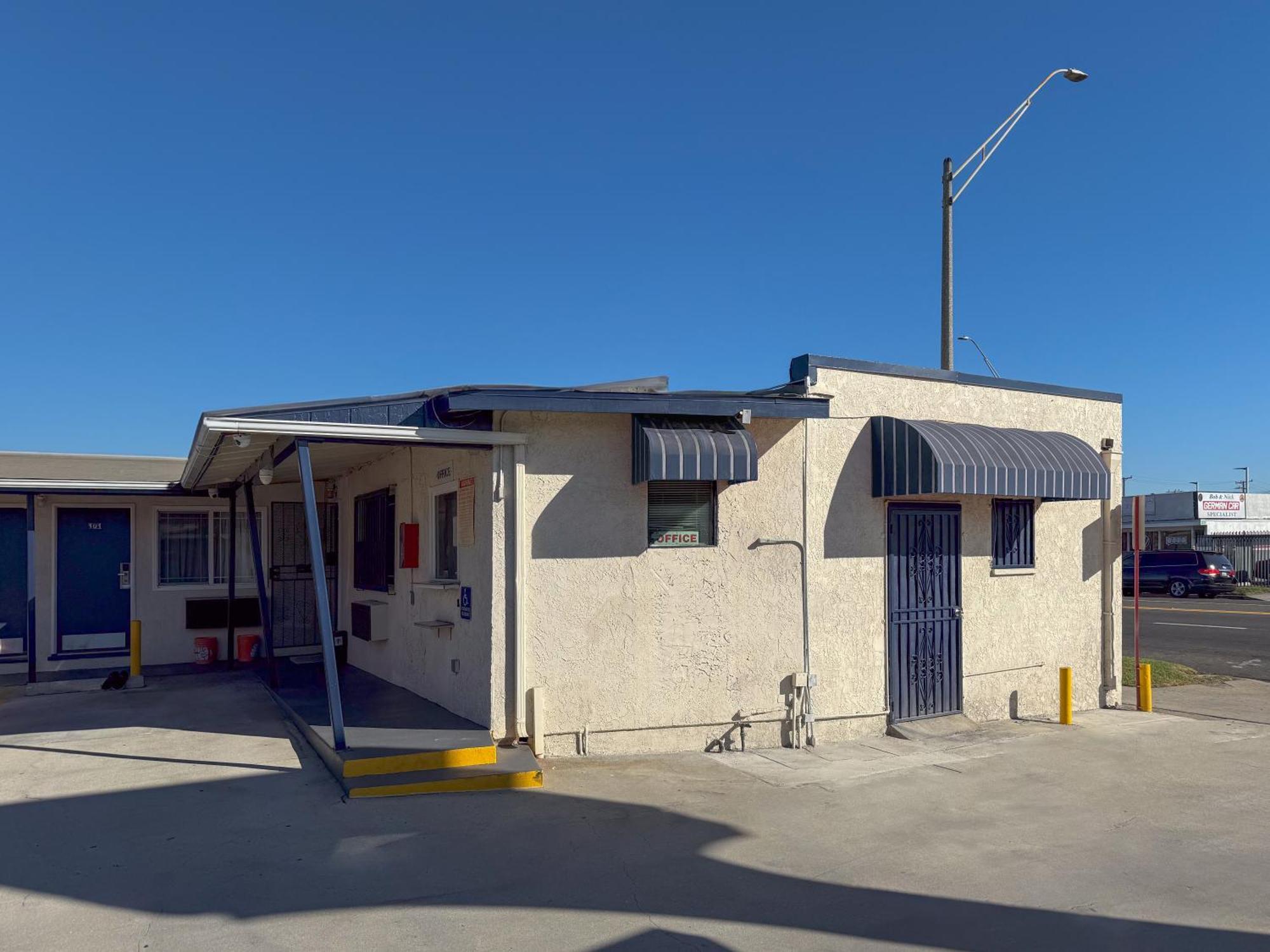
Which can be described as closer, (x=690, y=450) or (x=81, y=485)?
(x=690, y=450)

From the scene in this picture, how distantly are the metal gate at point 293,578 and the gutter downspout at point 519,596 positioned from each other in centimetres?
702

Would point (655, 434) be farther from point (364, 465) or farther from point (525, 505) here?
point (364, 465)

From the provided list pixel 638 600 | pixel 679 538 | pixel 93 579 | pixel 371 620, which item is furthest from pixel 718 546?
pixel 93 579

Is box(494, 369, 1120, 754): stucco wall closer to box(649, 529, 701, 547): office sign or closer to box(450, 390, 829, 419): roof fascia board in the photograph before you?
box(649, 529, 701, 547): office sign

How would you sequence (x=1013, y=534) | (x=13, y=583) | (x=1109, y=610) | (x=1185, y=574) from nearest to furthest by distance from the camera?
1. (x=1013, y=534)
2. (x=1109, y=610)
3. (x=13, y=583)
4. (x=1185, y=574)

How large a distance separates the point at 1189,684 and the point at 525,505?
11.8m

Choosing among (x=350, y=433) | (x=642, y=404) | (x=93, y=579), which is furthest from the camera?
(x=93, y=579)

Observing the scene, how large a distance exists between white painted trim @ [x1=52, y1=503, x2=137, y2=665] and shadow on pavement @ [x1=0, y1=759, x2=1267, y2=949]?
7642mm

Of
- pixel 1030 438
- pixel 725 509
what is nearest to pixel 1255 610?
pixel 1030 438

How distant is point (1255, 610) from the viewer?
91.9 ft

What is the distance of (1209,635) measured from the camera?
71.3 ft

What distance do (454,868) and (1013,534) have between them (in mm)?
8015

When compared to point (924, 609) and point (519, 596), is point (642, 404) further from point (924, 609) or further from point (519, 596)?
point (924, 609)

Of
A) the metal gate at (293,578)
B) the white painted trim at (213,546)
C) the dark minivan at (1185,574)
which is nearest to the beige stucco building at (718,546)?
the white painted trim at (213,546)
